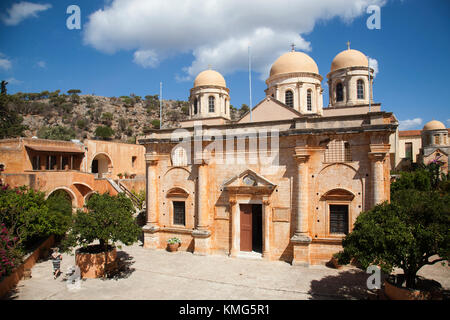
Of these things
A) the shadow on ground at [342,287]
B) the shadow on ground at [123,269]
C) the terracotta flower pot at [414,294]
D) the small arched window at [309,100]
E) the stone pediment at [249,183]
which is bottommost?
the shadow on ground at [342,287]

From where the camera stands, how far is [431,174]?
34.6 metres

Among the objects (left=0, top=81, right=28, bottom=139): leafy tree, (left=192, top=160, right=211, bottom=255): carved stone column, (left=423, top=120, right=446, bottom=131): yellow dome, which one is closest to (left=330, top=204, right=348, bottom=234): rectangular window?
(left=192, top=160, right=211, bottom=255): carved stone column

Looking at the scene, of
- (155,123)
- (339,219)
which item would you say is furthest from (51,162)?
(155,123)

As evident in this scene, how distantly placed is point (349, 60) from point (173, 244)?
17612mm

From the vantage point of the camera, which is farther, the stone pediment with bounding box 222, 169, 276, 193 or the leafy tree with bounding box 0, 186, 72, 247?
the stone pediment with bounding box 222, 169, 276, 193

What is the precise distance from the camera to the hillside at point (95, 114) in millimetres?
57094

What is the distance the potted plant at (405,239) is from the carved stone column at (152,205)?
10687mm

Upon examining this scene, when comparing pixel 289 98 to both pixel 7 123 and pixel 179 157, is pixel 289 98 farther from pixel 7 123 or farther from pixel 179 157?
pixel 7 123

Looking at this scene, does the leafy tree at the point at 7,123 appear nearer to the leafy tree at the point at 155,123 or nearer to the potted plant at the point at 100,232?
the leafy tree at the point at 155,123

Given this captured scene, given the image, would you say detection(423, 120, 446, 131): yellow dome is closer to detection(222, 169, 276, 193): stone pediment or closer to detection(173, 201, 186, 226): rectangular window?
detection(222, 169, 276, 193): stone pediment

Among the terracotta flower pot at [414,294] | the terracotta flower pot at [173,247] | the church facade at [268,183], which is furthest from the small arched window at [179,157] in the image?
the terracotta flower pot at [414,294]

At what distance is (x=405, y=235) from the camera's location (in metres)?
8.24

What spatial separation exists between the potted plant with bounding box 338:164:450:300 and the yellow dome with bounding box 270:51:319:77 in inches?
524

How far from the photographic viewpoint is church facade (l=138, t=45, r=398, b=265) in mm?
13430
